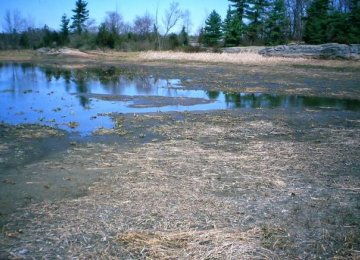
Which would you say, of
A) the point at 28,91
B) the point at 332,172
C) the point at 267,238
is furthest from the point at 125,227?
the point at 28,91

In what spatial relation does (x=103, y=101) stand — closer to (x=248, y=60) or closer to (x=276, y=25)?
(x=248, y=60)

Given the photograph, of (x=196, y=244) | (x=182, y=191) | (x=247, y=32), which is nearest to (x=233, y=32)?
(x=247, y=32)

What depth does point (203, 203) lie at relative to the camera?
599cm

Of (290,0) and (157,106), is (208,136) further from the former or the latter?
(290,0)

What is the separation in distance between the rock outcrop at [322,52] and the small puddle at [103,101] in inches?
902

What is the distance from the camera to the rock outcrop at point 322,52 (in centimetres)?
3825

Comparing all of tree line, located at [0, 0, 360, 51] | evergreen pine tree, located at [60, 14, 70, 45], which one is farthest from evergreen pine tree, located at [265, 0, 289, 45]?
evergreen pine tree, located at [60, 14, 70, 45]

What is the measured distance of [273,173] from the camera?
748cm

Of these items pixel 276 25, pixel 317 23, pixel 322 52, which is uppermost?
pixel 276 25

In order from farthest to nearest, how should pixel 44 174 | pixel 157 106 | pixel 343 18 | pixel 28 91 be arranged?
1. pixel 343 18
2. pixel 28 91
3. pixel 157 106
4. pixel 44 174

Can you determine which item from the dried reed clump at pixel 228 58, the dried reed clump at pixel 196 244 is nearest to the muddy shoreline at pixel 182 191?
the dried reed clump at pixel 196 244

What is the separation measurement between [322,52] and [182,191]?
38.0 meters

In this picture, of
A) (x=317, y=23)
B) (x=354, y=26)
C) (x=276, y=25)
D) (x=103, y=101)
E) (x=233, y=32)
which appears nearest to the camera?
(x=103, y=101)

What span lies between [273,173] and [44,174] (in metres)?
4.73
